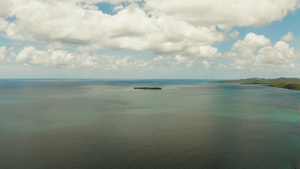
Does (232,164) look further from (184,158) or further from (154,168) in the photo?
(154,168)

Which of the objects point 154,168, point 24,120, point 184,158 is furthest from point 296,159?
point 24,120

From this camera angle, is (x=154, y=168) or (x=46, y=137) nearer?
(x=154, y=168)

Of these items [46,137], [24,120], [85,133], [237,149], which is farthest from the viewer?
[24,120]

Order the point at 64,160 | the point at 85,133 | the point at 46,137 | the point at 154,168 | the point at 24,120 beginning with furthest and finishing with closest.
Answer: the point at 24,120 → the point at 85,133 → the point at 46,137 → the point at 64,160 → the point at 154,168

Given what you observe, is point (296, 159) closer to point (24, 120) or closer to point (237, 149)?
point (237, 149)

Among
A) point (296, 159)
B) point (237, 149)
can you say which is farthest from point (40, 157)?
point (296, 159)

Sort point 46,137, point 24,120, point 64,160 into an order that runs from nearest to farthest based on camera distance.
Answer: point 64,160, point 46,137, point 24,120

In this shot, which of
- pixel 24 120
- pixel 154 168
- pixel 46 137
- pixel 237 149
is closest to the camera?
pixel 154 168

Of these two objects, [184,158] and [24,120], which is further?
[24,120]

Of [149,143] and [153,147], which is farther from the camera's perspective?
[149,143]
